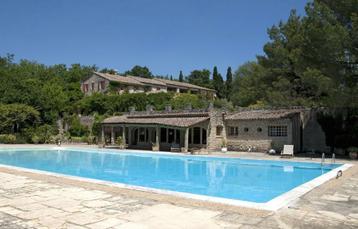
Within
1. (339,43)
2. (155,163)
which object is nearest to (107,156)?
(155,163)

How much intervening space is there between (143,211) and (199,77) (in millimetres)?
74335

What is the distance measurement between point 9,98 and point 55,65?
103 feet

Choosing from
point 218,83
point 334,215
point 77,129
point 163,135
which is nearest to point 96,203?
point 334,215

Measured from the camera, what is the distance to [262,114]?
2672cm

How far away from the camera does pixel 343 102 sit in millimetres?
19906

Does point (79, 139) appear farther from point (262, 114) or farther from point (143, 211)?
point (143, 211)

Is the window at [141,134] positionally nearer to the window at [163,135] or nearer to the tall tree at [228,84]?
the window at [163,135]

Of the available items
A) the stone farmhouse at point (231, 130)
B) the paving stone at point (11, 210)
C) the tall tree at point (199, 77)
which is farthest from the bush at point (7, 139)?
the tall tree at point (199, 77)

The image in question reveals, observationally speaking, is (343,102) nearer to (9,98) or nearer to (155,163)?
(155,163)

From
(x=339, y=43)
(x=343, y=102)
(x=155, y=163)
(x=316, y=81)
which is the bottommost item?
(x=155, y=163)

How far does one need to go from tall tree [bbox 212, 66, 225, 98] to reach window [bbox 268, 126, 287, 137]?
145 ft

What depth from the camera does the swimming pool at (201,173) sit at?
12.7 meters

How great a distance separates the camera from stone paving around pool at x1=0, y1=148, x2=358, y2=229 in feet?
20.9

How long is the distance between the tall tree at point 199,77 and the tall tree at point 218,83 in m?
4.27
